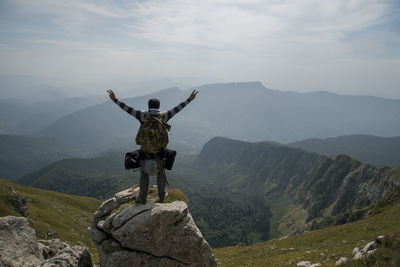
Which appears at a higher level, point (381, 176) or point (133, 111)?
point (133, 111)

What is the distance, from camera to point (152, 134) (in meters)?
14.9

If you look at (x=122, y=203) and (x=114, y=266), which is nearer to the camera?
(x=114, y=266)

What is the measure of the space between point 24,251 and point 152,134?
1147 cm

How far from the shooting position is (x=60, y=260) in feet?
46.8

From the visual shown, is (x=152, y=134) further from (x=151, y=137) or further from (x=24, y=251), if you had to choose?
(x=24, y=251)

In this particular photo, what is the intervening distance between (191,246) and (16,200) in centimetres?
4809

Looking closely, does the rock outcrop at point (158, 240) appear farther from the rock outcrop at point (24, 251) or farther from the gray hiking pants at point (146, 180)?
the rock outcrop at point (24, 251)

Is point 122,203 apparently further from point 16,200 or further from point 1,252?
point 16,200

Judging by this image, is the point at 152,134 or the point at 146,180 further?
the point at 146,180

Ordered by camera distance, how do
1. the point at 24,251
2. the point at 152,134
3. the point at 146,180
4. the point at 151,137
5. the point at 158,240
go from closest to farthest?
1. the point at 158,240
2. the point at 152,134
3. the point at 151,137
4. the point at 24,251
5. the point at 146,180

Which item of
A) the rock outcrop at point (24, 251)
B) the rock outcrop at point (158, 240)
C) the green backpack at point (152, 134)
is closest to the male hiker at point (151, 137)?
the green backpack at point (152, 134)

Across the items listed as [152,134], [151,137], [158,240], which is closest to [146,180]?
[151,137]

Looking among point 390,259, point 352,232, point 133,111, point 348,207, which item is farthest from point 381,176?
point 133,111

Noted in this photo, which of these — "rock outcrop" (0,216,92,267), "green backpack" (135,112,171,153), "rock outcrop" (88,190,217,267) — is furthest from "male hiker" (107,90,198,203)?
"rock outcrop" (0,216,92,267)
